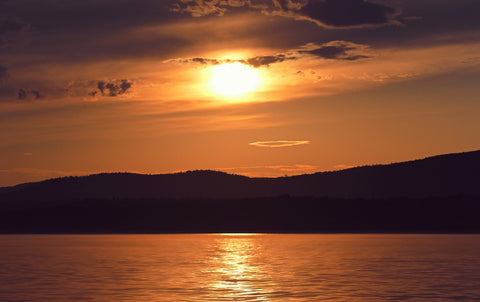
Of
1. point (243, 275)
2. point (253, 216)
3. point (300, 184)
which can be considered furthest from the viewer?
point (300, 184)

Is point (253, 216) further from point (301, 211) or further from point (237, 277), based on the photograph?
point (237, 277)

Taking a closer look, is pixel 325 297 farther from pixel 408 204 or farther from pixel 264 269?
pixel 408 204

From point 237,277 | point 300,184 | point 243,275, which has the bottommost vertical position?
point 237,277

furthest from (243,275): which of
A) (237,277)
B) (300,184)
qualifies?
(300,184)

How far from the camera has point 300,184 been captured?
183250 mm

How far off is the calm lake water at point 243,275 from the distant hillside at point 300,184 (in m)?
110

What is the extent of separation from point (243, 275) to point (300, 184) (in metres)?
144

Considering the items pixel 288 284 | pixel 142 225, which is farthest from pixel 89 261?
pixel 142 225

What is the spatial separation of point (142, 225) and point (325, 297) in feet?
327

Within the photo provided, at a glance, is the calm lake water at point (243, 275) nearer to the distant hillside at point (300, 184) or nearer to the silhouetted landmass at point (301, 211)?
the silhouetted landmass at point (301, 211)

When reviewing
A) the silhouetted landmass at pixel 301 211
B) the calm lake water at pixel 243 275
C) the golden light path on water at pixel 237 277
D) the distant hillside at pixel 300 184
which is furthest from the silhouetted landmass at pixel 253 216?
the golden light path on water at pixel 237 277

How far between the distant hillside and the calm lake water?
360 ft

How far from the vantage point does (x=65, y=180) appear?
199250 mm

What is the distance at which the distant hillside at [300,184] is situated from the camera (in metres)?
167
